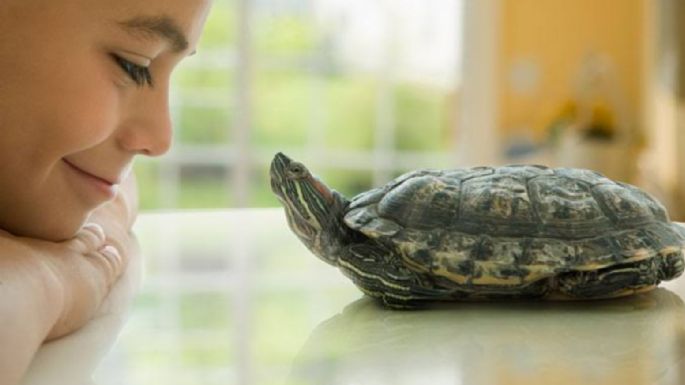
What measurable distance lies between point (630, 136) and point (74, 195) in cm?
323

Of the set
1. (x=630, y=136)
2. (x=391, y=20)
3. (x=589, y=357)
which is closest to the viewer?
(x=589, y=357)

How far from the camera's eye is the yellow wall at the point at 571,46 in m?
3.64

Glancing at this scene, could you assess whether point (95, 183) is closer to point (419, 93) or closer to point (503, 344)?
point (503, 344)

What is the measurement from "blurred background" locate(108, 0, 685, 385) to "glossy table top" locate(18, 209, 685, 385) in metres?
2.56

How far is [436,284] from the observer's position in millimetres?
851

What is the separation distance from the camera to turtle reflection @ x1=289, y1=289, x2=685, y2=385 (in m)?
0.58

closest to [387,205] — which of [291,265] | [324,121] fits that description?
[291,265]

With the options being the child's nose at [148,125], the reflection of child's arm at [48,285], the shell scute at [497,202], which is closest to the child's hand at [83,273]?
the reflection of child's arm at [48,285]

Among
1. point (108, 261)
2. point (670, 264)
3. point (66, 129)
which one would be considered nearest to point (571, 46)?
point (670, 264)

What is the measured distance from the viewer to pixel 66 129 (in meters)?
0.64

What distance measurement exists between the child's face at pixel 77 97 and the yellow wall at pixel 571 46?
3.09 metres

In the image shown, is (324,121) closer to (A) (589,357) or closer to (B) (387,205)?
(B) (387,205)

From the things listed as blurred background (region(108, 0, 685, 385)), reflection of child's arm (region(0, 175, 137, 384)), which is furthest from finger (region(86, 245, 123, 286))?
blurred background (region(108, 0, 685, 385))

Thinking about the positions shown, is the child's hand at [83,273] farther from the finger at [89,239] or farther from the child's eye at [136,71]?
the child's eye at [136,71]
